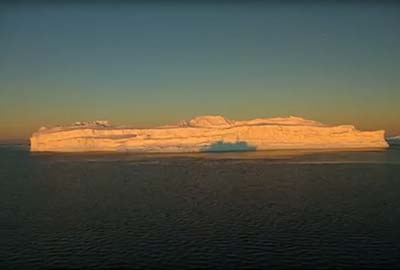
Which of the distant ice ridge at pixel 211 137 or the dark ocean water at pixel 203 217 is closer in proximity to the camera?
the dark ocean water at pixel 203 217

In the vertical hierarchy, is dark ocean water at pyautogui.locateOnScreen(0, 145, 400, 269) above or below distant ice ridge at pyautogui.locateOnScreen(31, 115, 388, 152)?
below

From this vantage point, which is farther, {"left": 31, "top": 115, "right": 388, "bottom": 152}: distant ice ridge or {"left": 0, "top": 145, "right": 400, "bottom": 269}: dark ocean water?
{"left": 31, "top": 115, "right": 388, "bottom": 152}: distant ice ridge

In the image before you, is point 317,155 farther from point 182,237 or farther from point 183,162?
point 182,237

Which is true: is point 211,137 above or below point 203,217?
above

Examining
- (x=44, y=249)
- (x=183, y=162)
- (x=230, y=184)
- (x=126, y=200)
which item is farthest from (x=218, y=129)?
(x=44, y=249)

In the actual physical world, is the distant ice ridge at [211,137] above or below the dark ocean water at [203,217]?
above
